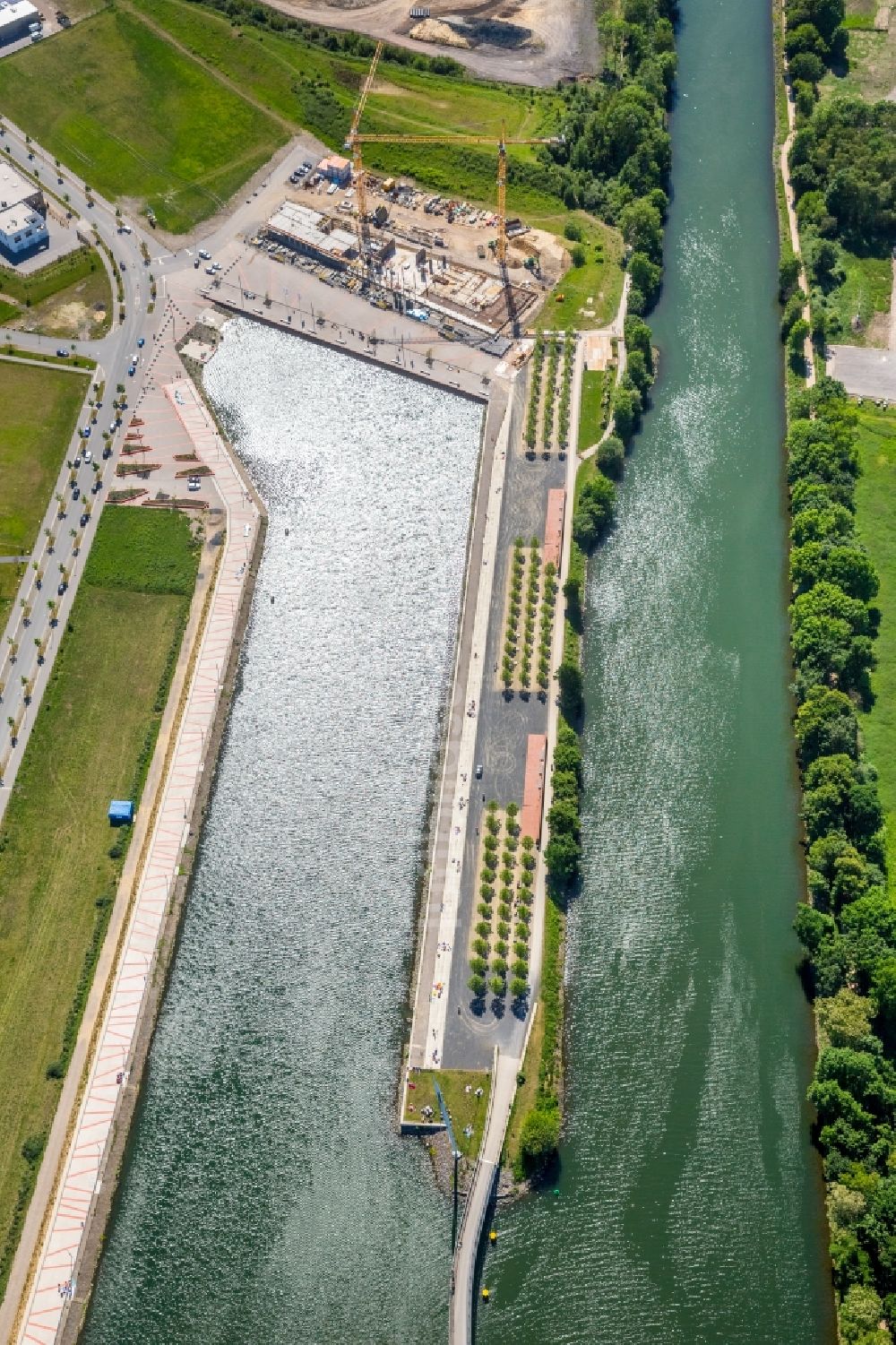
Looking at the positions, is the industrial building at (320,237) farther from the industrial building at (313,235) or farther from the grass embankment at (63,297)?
the grass embankment at (63,297)

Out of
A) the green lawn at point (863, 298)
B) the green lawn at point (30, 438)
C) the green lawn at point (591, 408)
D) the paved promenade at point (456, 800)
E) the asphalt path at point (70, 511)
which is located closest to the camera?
the paved promenade at point (456, 800)

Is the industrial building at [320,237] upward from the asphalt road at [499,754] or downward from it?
upward

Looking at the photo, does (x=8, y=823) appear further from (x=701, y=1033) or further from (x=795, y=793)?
(x=795, y=793)

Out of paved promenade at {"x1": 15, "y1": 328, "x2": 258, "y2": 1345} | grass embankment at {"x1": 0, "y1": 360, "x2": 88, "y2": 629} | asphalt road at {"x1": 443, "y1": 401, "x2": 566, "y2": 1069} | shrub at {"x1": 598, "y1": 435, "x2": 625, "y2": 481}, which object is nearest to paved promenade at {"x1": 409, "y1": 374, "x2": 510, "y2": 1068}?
asphalt road at {"x1": 443, "y1": 401, "x2": 566, "y2": 1069}

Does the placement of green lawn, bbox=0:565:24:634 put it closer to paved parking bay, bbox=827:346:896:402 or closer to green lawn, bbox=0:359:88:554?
green lawn, bbox=0:359:88:554

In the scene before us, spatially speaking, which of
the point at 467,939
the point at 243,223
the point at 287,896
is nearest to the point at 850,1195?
the point at 467,939

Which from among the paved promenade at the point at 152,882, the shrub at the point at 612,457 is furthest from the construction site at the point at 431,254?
the paved promenade at the point at 152,882
